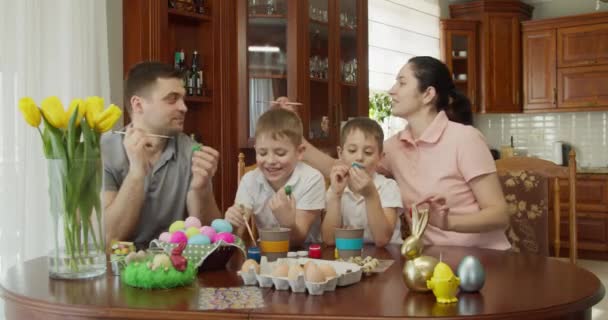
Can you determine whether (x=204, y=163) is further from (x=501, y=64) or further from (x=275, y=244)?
(x=501, y=64)

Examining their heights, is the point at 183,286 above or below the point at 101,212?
below

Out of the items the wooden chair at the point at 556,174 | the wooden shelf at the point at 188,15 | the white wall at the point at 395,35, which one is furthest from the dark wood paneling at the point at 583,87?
the wooden shelf at the point at 188,15

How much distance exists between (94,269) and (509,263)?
37.4 inches

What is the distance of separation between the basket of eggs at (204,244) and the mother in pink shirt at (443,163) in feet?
2.15

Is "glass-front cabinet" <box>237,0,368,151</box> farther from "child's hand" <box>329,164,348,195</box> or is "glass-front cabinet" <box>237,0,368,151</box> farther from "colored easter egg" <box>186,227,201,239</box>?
"colored easter egg" <box>186,227,201,239</box>

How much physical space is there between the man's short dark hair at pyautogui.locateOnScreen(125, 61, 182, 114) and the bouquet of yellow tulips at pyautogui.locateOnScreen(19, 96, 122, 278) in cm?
79

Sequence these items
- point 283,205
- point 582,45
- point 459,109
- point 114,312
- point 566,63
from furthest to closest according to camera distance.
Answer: point 566,63
point 582,45
point 459,109
point 283,205
point 114,312

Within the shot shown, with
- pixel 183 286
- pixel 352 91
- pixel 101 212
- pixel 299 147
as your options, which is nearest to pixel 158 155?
pixel 299 147

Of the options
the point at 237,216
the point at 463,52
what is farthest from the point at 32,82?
the point at 463,52

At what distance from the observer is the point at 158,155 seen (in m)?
2.25

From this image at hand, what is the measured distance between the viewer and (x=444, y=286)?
123 cm

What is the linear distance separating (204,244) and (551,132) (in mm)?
5932

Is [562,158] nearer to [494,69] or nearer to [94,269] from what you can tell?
[494,69]

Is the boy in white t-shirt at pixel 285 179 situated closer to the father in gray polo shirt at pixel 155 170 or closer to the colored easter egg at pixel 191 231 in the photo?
the father in gray polo shirt at pixel 155 170
